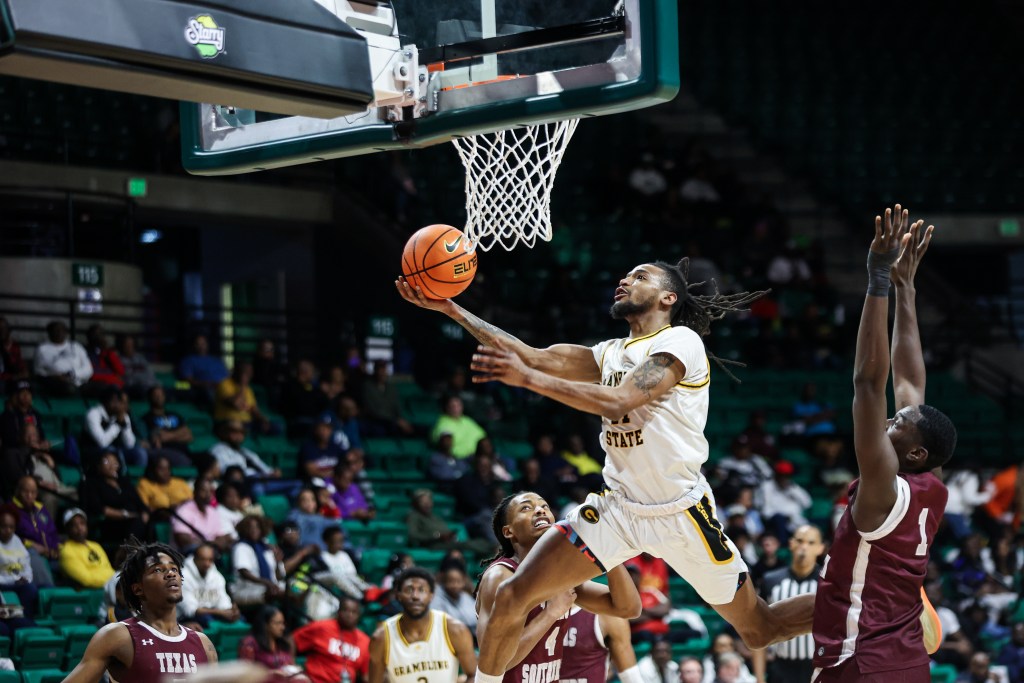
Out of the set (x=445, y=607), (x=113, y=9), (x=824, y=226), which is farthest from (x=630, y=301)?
(x=824, y=226)

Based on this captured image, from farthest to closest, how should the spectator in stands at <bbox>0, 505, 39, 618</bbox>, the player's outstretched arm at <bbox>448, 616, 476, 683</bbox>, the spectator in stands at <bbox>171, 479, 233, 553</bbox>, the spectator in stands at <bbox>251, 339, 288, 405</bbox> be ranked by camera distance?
the spectator in stands at <bbox>251, 339, 288, 405</bbox>, the spectator in stands at <bbox>171, 479, 233, 553</bbox>, the spectator in stands at <bbox>0, 505, 39, 618</bbox>, the player's outstretched arm at <bbox>448, 616, 476, 683</bbox>

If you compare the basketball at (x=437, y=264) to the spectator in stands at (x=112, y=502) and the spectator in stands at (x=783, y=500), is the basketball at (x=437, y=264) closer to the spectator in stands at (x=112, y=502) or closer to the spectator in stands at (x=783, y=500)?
the spectator in stands at (x=112, y=502)

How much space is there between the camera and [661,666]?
10812 mm

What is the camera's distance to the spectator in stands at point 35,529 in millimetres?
9828

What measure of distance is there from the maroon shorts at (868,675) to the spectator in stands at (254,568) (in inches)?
235

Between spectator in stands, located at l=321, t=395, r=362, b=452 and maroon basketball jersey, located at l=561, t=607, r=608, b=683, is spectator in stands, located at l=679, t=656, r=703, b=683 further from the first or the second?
spectator in stands, located at l=321, t=395, r=362, b=452

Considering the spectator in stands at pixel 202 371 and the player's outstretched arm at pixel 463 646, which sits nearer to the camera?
the player's outstretched arm at pixel 463 646

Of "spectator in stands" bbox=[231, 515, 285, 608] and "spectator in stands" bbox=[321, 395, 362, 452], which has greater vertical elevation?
"spectator in stands" bbox=[321, 395, 362, 452]

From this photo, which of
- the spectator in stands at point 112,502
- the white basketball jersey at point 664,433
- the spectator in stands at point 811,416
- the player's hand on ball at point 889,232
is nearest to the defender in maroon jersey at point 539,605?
the white basketball jersey at point 664,433

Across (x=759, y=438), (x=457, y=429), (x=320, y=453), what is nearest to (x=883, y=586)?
(x=320, y=453)

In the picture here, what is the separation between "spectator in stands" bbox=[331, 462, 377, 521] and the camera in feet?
40.0

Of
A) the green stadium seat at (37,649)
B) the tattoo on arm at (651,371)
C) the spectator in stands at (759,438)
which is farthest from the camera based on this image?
the spectator in stands at (759,438)

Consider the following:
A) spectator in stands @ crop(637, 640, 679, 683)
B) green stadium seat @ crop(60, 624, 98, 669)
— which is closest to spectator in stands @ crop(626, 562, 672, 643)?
spectator in stands @ crop(637, 640, 679, 683)

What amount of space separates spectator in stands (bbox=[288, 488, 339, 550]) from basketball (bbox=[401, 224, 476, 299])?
5365 mm
